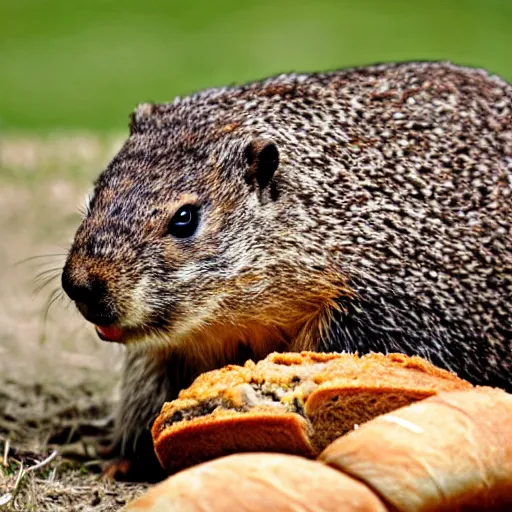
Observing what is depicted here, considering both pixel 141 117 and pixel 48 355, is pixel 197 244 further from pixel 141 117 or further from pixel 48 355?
pixel 48 355

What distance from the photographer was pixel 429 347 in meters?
4.88

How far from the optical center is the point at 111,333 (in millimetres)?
4703

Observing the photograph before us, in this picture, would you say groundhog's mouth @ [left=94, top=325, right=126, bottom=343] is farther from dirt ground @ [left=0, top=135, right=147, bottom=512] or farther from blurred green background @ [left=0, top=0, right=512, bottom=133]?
blurred green background @ [left=0, top=0, right=512, bottom=133]

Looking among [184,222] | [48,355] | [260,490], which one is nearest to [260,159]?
[184,222]

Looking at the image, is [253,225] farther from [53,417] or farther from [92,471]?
[53,417]

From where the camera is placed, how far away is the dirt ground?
486 centimetres

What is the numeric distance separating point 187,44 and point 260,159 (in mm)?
10925

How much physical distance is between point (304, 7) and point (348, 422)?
14.0 m

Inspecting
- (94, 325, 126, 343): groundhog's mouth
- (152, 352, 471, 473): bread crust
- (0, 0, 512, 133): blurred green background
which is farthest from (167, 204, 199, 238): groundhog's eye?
(0, 0, 512, 133): blurred green background

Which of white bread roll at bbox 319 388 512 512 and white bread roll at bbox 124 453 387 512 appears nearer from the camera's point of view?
white bread roll at bbox 124 453 387 512

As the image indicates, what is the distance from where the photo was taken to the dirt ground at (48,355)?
4.86 meters

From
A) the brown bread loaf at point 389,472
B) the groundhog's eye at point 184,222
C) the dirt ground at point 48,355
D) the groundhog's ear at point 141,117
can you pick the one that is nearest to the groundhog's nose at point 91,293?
the groundhog's eye at point 184,222

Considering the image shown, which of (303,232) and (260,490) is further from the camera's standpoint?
(303,232)

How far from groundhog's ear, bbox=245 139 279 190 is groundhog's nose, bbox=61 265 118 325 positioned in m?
0.86
